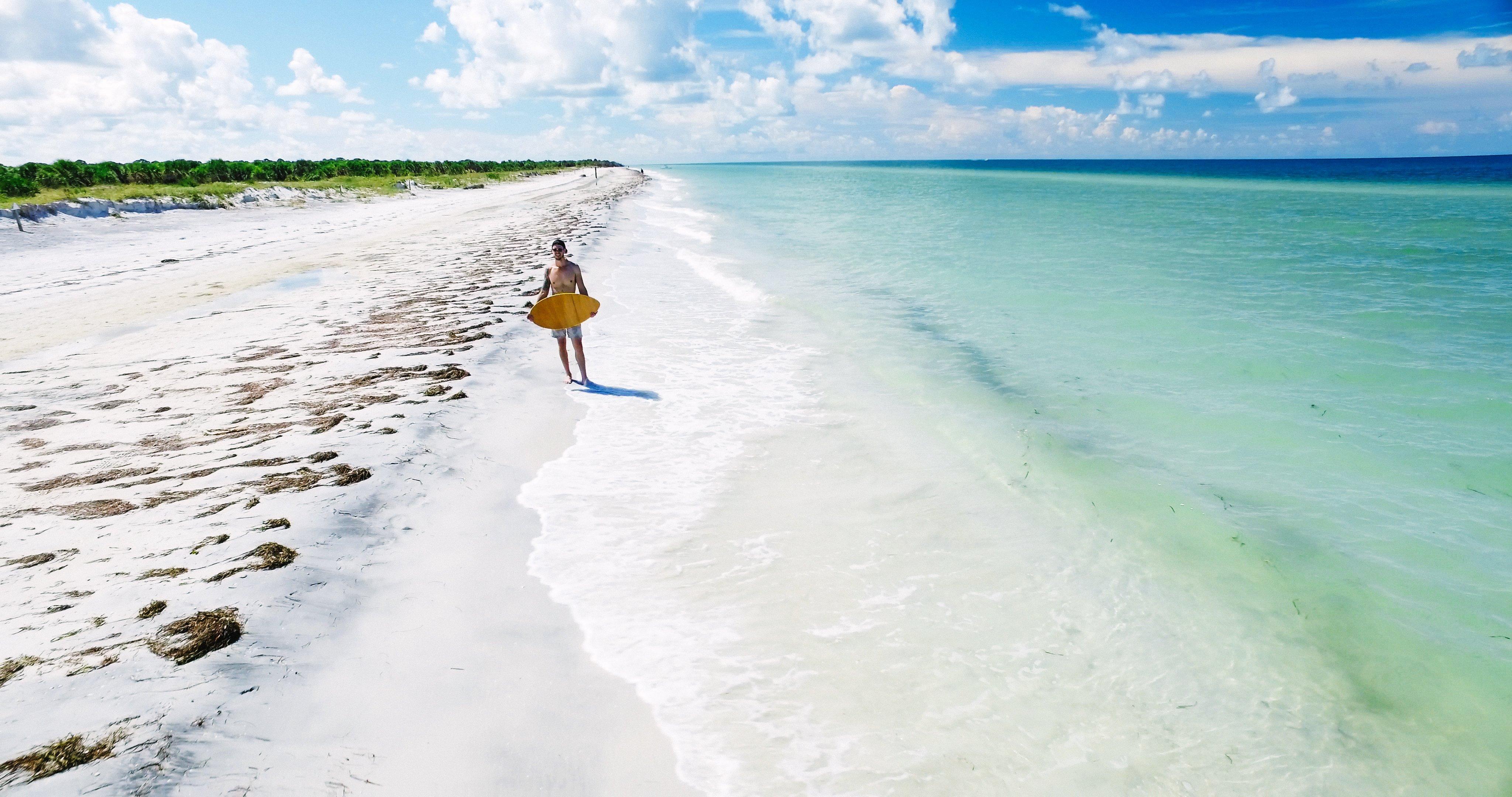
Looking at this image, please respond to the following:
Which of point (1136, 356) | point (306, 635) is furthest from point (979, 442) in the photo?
point (306, 635)

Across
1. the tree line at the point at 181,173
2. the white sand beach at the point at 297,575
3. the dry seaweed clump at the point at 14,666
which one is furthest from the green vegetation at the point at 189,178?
the dry seaweed clump at the point at 14,666

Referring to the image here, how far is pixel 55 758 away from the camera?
2891mm

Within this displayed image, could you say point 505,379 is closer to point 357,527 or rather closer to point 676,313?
point 357,527

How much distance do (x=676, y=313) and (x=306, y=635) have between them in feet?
35.1

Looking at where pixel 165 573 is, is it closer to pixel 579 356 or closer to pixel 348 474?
pixel 348 474

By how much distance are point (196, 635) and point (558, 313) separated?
19.8 feet

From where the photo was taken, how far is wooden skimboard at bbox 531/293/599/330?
920 centimetres

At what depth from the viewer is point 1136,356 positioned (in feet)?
38.2

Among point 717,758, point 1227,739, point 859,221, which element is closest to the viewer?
point 717,758

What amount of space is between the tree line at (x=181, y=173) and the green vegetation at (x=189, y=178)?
0.04 metres

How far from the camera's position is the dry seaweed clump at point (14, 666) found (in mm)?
3357

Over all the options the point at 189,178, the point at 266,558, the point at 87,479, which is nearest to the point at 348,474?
the point at 266,558

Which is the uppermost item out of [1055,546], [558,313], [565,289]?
[565,289]

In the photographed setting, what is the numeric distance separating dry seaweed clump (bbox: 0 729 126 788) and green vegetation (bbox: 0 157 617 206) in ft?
116
